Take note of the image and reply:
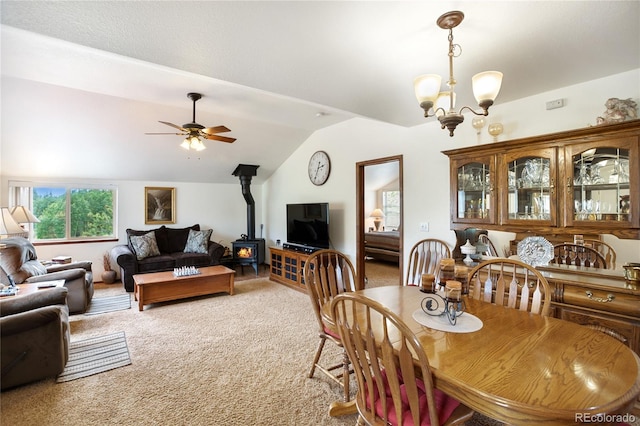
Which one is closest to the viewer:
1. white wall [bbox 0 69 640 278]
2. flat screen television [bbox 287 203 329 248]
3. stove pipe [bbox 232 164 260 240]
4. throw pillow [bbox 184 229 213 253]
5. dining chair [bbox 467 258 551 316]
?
dining chair [bbox 467 258 551 316]

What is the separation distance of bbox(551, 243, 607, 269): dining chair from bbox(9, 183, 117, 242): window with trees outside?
22.4 ft

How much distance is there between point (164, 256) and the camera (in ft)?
17.9

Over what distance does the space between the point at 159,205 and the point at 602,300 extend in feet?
21.9

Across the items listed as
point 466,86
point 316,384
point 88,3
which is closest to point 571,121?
point 466,86

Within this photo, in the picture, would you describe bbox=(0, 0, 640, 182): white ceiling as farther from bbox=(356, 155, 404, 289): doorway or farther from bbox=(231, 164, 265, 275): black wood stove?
bbox=(356, 155, 404, 289): doorway

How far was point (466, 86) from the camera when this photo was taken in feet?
8.23

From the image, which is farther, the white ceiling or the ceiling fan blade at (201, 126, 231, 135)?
the ceiling fan blade at (201, 126, 231, 135)

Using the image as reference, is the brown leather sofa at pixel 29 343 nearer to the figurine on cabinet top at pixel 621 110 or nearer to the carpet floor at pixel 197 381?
the carpet floor at pixel 197 381

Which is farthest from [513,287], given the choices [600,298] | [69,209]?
[69,209]

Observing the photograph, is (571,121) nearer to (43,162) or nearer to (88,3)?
(88,3)

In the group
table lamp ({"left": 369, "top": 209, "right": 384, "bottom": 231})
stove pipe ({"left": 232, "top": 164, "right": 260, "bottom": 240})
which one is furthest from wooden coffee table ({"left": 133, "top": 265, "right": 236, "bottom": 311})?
table lamp ({"left": 369, "top": 209, "right": 384, "bottom": 231})

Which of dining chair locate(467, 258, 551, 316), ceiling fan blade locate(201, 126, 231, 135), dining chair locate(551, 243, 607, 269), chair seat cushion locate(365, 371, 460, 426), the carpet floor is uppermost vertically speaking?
ceiling fan blade locate(201, 126, 231, 135)

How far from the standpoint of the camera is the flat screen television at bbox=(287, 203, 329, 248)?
4.88 metres

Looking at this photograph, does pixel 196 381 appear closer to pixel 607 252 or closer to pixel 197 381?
pixel 197 381
